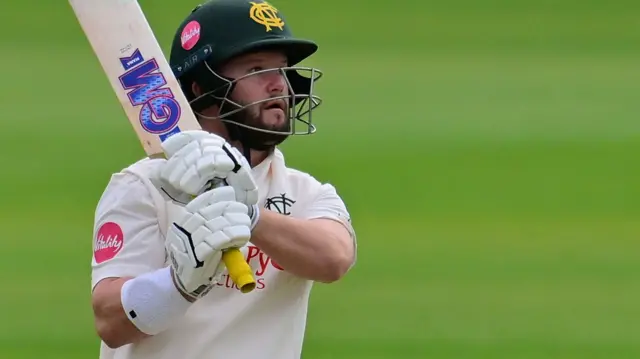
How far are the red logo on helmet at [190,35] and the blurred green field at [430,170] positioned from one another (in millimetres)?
2105

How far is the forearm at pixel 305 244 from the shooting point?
234 centimetres

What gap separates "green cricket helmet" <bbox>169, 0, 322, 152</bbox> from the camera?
2535 millimetres

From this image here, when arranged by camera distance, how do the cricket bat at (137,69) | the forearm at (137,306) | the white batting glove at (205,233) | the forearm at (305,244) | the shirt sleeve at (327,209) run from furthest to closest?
the shirt sleeve at (327,209)
the cricket bat at (137,69)
the forearm at (305,244)
the forearm at (137,306)
the white batting glove at (205,233)

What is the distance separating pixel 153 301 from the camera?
87.6 inches

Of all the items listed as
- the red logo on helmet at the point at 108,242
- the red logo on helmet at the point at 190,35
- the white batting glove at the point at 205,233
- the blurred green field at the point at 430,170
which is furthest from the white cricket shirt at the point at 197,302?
the blurred green field at the point at 430,170

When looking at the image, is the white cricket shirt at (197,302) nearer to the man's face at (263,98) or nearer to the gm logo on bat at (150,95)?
the gm logo on bat at (150,95)

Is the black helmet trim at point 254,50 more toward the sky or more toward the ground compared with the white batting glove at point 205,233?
more toward the sky

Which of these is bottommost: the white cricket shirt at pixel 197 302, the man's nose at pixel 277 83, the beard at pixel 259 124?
the white cricket shirt at pixel 197 302

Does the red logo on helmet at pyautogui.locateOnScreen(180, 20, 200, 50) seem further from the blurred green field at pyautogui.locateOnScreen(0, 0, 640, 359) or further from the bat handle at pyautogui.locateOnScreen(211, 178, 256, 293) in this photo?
the blurred green field at pyautogui.locateOnScreen(0, 0, 640, 359)

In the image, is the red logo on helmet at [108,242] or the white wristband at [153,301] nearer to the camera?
the white wristband at [153,301]

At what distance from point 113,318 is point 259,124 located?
1.62 feet

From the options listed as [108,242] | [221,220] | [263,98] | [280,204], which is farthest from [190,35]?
[221,220]

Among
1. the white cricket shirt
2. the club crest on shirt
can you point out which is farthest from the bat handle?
the club crest on shirt

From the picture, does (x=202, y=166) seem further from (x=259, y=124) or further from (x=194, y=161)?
(x=259, y=124)
